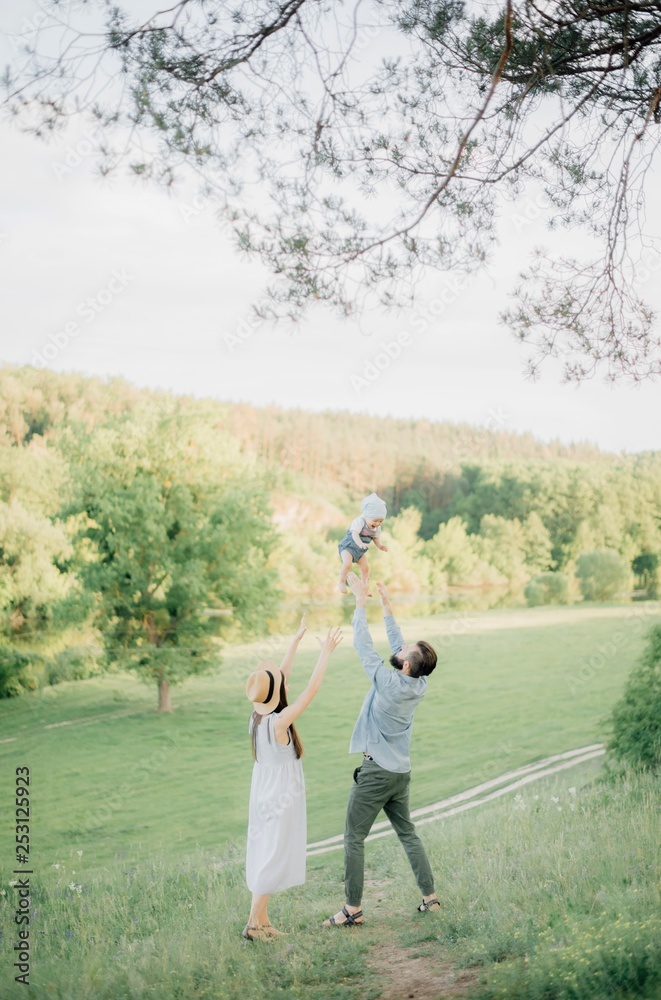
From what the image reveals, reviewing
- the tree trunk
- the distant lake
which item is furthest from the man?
the distant lake

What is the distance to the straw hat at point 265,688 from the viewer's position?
366 centimetres

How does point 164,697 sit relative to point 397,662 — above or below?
below

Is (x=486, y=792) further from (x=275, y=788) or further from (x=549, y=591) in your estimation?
(x=549, y=591)

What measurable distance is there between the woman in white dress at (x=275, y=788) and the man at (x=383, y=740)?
0.20 metres

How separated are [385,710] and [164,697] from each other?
481 inches

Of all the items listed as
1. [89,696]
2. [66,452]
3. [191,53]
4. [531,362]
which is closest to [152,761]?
[89,696]

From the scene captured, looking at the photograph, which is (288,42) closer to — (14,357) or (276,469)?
(14,357)

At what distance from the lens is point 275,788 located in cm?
366

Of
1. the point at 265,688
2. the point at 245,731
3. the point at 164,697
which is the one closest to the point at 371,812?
the point at 265,688

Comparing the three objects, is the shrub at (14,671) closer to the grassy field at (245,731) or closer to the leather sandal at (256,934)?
the grassy field at (245,731)

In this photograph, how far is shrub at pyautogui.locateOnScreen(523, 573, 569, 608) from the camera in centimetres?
2053

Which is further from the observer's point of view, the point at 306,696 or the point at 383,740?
the point at 383,740

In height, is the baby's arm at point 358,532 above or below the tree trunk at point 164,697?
above

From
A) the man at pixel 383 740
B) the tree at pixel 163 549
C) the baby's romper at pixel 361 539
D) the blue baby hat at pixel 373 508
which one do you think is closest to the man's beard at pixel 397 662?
the man at pixel 383 740
